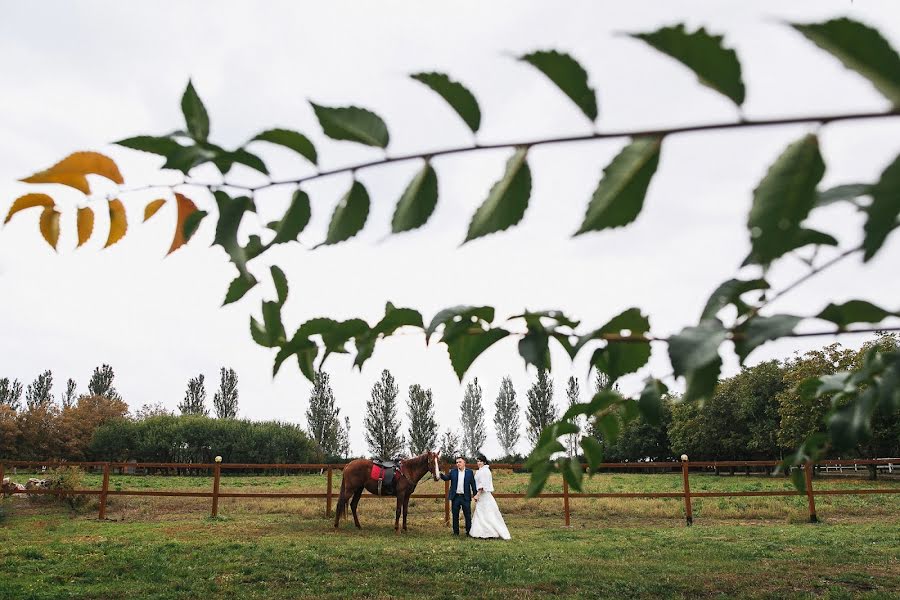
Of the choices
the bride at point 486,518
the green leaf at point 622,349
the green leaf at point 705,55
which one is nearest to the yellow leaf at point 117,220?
the green leaf at point 622,349

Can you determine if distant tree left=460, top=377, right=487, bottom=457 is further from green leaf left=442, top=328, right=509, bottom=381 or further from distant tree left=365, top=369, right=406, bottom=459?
green leaf left=442, top=328, right=509, bottom=381

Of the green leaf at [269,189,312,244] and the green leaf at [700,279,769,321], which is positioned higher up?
the green leaf at [269,189,312,244]

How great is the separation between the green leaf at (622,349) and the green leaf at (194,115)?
54cm

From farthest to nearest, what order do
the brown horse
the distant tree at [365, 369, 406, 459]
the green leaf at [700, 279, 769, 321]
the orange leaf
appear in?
the distant tree at [365, 369, 406, 459] → the brown horse → the orange leaf → the green leaf at [700, 279, 769, 321]

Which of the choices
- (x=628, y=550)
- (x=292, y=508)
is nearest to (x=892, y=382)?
(x=628, y=550)

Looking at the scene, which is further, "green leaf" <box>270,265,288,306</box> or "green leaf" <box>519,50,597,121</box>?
"green leaf" <box>270,265,288,306</box>

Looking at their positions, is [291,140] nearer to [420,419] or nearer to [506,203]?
[506,203]

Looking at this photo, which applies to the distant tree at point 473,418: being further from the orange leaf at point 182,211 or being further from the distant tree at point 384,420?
the orange leaf at point 182,211

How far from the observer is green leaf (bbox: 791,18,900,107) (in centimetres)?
47

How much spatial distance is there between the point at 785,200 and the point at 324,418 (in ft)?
172

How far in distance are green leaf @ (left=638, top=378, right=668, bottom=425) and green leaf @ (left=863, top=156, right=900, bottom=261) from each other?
16.0 inches

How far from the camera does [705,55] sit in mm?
520

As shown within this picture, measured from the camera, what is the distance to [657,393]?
86 centimetres

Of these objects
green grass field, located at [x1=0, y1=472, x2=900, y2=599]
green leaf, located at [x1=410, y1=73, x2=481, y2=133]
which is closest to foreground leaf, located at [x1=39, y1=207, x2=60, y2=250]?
green leaf, located at [x1=410, y1=73, x2=481, y2=133]
